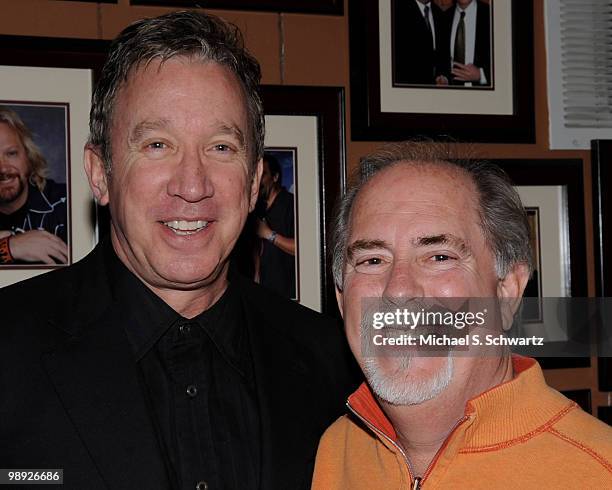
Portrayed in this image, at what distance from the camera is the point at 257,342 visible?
79.2 inches

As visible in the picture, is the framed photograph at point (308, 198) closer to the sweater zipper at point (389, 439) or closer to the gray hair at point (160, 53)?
the gray hair at point (160, 53)

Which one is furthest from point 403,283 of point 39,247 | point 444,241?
point 39,247

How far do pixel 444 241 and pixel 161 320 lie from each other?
0.65 m

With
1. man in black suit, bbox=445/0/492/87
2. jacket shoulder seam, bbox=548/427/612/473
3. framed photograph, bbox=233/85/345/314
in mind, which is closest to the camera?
jacket shoulder seam, bbox=548/427/612/473

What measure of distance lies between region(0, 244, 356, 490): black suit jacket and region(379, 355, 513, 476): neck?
0.92 feet

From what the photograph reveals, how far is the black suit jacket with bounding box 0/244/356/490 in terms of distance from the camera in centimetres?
166

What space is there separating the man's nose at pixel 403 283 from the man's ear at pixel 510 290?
0.69 ft

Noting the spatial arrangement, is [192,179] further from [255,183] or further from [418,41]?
[418,41]

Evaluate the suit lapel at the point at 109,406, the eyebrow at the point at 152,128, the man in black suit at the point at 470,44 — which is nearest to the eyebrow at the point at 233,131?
the eyebrow at the point at 152,128

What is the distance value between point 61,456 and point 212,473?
316 millimetres

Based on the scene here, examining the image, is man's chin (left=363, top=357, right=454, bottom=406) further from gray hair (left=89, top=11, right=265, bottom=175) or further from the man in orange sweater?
gray hair (left=89, top=11, right=265, bottom=175)

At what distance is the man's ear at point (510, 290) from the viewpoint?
1.78 meters

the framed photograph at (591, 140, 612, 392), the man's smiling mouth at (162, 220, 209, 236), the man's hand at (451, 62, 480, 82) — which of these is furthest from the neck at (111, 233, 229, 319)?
the framed photograph at (591, 140, 612, 392)

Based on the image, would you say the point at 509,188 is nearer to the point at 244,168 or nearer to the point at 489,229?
the point at 489,229
